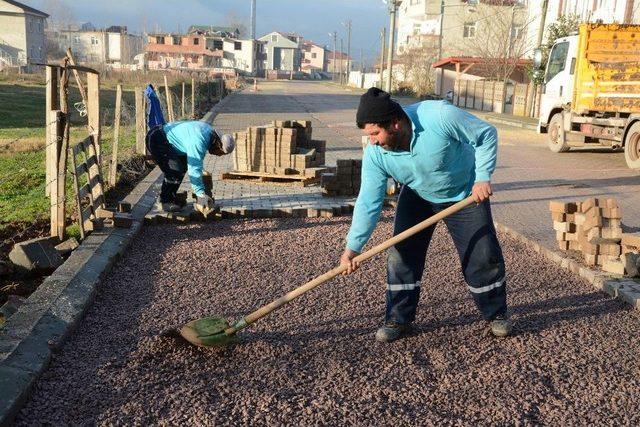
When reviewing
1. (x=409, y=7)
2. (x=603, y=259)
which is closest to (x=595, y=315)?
(x=603, y=259)

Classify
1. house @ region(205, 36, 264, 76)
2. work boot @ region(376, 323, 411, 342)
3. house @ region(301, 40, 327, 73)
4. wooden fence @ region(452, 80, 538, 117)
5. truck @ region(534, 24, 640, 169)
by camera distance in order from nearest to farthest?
work boot @ region(376, 323, 411, 342)
truck @ region(534, 24, 640, 169)
wooden fence @ region(452, 80, 538, 117)
house @ region(205, 36, 264, 76)
house @ region(301, 40, 327, 73)

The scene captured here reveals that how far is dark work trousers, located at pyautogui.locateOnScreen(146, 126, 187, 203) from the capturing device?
7.14 metres

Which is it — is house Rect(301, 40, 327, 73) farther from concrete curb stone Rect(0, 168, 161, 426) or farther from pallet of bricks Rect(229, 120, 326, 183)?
concrete curb stone Rect(0, 168, 161, 426)

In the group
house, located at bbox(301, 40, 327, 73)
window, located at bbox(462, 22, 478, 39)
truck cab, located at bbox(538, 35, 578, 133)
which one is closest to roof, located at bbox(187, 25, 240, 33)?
house, located at bbox(301, 40, 327, 73)

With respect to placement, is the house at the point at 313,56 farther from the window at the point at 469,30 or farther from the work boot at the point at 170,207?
the work boot at the point at 170,207

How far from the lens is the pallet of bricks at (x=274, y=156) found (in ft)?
30.5

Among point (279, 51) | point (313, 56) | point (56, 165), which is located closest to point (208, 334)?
point (56, 165)

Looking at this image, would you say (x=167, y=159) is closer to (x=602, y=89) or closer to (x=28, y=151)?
(x=28, y=151)

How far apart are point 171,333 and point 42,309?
0.93 meters

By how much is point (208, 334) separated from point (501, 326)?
186 cm

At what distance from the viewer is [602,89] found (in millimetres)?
13422

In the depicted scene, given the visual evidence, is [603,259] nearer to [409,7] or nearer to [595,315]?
[595,315]

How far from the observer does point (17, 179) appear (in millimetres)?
9500

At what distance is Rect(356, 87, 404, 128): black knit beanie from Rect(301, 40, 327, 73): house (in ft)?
441
